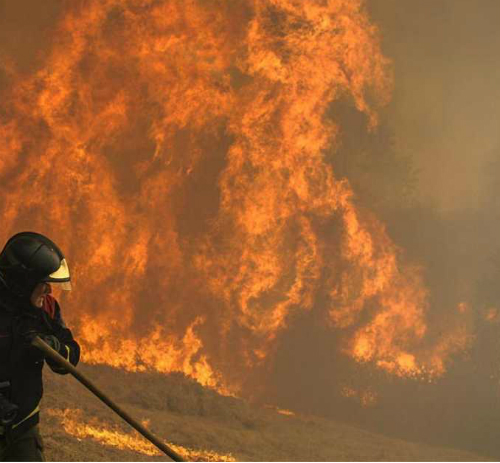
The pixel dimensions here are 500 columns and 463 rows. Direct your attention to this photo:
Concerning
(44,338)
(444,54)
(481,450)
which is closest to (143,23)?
(444,54)

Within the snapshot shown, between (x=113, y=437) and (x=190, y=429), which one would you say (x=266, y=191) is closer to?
(x=190, y=429)

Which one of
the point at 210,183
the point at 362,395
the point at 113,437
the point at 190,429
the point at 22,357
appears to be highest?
the point at 210,183

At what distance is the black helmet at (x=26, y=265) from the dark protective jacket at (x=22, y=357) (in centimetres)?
7

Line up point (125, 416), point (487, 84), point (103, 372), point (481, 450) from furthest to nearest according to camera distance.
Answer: point (487, 84) → point (481, 450) → point (103, 372) → point (125, 416)

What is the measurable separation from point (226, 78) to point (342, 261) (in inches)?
156

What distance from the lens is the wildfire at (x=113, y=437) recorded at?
17.3ft

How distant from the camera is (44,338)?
7.65 feet

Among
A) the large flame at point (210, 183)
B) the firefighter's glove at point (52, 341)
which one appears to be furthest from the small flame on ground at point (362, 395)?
the firefighter's glove at point (52, 341)

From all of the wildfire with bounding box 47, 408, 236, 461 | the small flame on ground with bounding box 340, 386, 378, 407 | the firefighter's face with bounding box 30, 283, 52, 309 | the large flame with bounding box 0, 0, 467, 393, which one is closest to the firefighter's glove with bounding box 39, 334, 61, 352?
the firefighter's face with bounding box 30, 283, 52, 309

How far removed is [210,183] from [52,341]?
284 inches

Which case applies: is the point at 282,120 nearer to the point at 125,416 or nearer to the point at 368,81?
the point at 368,81

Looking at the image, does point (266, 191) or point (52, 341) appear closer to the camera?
point (52, 341)

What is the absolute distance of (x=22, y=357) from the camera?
88.4 inches

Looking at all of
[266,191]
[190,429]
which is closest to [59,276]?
[190,429]
